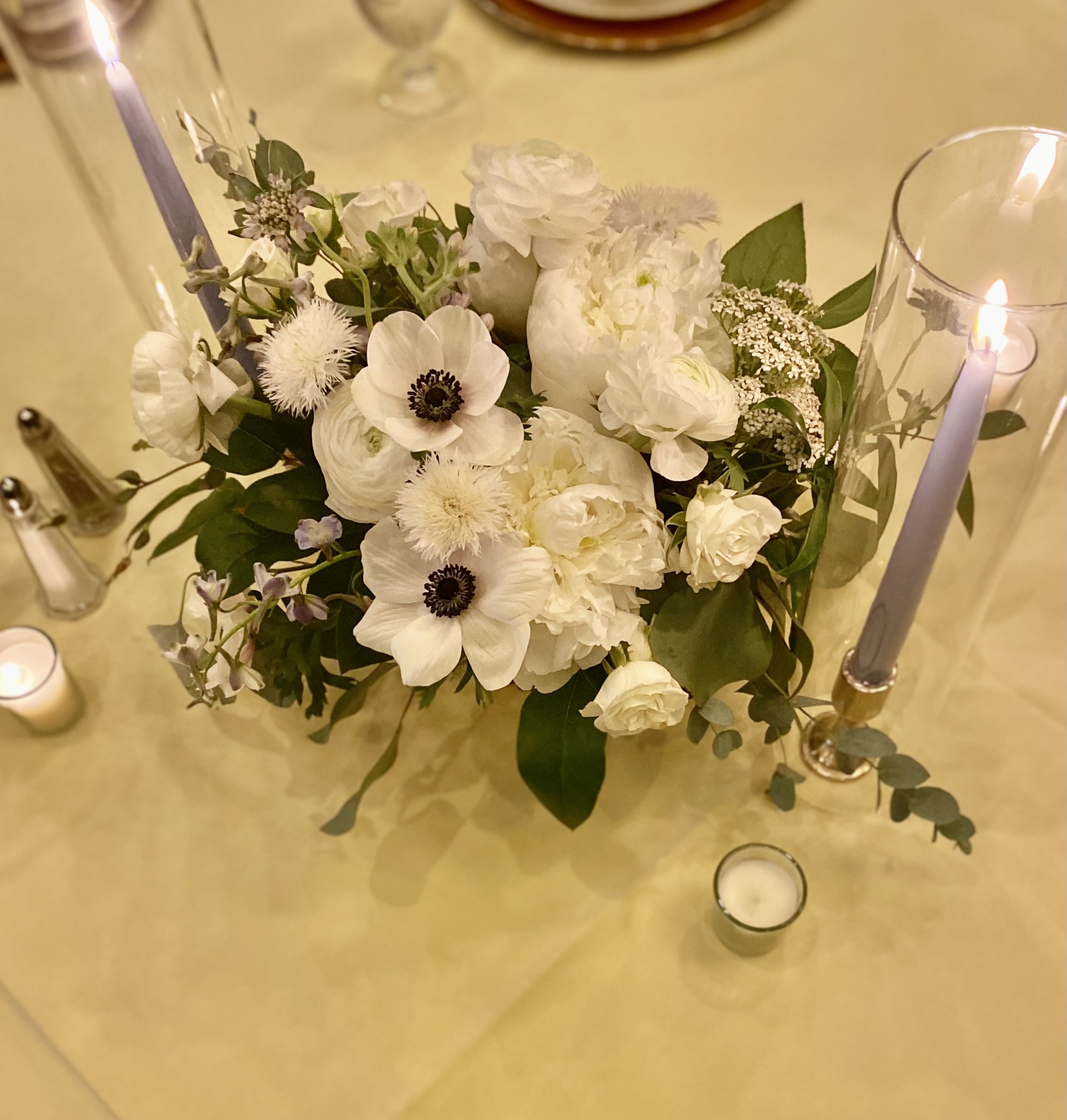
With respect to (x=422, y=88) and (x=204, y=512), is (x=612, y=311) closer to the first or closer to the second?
(x=204, y=512)

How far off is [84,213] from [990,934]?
3.58ft

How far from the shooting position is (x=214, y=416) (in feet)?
1.65

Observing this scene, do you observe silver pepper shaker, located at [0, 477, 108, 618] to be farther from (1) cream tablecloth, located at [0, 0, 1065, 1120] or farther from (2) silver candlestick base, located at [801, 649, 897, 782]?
(2) silver candlestick base, located at [801, 649, 897, 782]

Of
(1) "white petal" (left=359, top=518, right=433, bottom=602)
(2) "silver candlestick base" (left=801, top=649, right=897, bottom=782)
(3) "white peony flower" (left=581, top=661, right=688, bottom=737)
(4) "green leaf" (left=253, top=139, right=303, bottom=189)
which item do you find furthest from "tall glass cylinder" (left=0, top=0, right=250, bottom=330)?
(2) "silver candlestick base" (left=801, top=649, right=897, bottom=782)

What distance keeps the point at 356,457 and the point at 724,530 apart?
17 centimetres

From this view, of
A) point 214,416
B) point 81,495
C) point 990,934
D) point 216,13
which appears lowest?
point 990,934

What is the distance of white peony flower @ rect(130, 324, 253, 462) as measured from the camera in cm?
48

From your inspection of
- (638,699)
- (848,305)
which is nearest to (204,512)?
(638,699)

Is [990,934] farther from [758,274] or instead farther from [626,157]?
[626,157]

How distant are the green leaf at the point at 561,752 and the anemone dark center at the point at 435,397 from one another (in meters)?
0.19

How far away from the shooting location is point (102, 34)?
0.55m

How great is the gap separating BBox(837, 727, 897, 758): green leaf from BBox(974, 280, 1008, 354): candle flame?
0.26 m

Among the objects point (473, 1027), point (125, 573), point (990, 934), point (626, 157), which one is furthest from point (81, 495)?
point (990, 934)

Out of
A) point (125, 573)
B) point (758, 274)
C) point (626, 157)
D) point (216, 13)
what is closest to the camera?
point (758, 274)
